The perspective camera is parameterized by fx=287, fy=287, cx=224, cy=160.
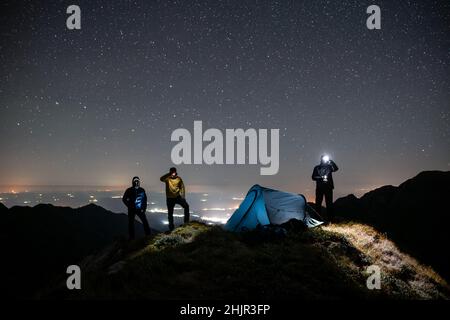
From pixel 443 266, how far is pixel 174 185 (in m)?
24.3

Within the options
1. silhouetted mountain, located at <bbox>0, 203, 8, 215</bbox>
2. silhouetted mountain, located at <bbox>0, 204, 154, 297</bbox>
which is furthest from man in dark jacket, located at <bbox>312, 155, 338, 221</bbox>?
silhouetted mountain, located at <bbox>0, 203, 8, 215</bbox>

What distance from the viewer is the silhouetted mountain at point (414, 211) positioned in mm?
27812

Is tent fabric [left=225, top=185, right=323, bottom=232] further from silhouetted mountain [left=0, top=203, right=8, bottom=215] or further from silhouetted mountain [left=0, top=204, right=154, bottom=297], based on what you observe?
silhouetted mountain [left=0, top=203, right=8, bottom=215]

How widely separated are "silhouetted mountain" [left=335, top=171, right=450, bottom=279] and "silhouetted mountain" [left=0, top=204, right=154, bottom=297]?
44818mm

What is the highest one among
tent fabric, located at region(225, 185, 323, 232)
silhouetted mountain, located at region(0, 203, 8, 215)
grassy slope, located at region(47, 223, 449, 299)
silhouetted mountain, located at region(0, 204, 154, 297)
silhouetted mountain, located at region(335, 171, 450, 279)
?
tent fabric, located at region(225, 185, 323, 232)

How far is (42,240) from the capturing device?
6838cm

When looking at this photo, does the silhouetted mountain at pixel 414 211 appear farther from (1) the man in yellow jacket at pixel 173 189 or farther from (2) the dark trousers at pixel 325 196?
(1) the man in yellow jacket at pixel 173 189

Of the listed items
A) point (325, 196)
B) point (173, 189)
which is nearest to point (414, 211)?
point (325, 196)

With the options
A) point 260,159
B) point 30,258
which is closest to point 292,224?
point 260,159

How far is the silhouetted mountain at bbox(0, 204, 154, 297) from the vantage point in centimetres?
5344

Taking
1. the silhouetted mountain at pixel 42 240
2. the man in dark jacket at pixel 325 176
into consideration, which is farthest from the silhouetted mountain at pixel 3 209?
the man in dark jacket at pixel 325 176

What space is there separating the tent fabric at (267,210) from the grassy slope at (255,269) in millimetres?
1267
